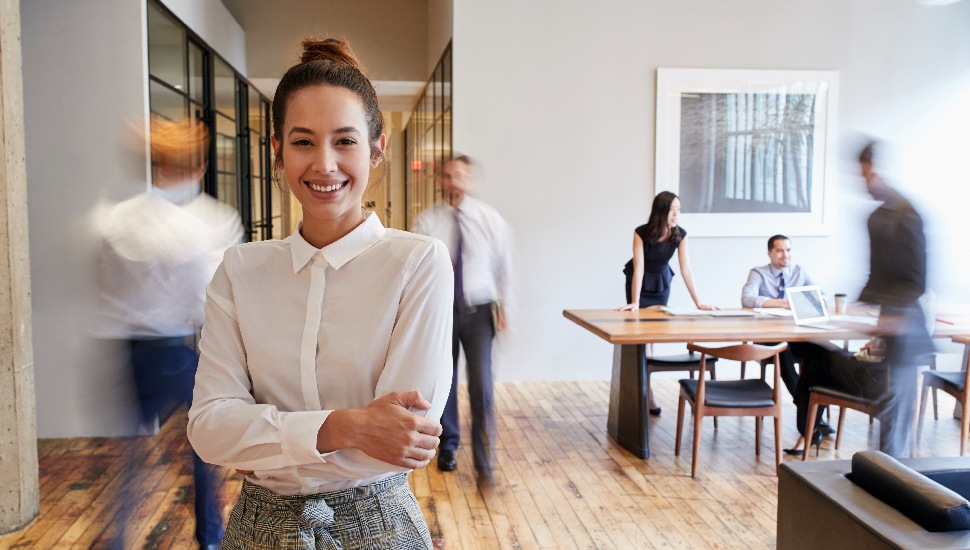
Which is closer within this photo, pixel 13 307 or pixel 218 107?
pixel 13 307

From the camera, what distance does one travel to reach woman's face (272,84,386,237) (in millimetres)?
1162

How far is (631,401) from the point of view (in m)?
4.77

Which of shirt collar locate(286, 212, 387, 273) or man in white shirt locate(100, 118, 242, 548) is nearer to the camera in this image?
shirt collar locate(286, 212, 387, 273)

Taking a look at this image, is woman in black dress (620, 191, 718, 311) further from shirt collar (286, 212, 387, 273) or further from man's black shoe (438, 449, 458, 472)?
shirt collar (286, 212, 387, 273)

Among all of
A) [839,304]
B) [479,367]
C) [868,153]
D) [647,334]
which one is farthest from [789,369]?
[479,367]

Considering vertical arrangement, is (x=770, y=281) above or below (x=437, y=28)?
below

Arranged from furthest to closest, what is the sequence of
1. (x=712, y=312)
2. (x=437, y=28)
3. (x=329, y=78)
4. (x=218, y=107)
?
(x=437, y=28) → (x=218, y=107) → (x=712, y=312) → (x=329, y=78)

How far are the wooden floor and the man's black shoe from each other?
2.5 inches

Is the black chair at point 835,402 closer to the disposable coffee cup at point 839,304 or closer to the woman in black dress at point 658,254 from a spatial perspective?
the disposable coffee cup at point 839,304

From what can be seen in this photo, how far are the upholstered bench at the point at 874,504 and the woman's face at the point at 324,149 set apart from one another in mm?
1557

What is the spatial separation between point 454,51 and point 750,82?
8.64 ft

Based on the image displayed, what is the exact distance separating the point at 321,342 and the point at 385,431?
7.1 inches

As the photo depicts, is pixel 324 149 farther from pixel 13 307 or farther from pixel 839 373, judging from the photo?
pixel 839 373

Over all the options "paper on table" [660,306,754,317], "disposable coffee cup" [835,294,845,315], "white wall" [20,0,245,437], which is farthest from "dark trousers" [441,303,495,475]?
"disposable coffee cup" [835,294,845,315]
